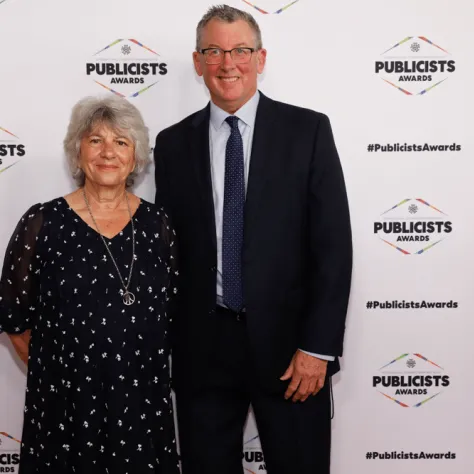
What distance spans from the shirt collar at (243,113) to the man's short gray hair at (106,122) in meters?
0.23

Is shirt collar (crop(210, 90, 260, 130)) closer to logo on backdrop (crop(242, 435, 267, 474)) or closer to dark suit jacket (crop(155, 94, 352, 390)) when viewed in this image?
dark suit jacket (crop(155, 94, 352, 390))

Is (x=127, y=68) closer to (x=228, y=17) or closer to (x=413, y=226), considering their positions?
(x=228, y=17)

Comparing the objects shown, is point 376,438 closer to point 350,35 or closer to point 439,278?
point 439,278

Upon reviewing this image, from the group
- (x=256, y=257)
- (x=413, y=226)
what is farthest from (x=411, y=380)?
(x=256, y=257)

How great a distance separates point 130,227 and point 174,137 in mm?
369

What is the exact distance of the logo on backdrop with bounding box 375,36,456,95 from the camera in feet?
7.68

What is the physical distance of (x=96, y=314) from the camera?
178cm

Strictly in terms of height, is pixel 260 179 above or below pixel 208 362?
above

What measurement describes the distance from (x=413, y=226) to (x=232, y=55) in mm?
1006

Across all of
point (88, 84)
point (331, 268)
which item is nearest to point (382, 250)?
point (331, 268)

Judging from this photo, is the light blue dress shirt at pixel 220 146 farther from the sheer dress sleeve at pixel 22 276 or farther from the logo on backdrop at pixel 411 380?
the logo on backdrop at pixel 411 380

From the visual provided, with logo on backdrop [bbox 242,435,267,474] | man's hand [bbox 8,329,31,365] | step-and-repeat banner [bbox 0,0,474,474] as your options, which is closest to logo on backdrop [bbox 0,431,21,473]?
man's hand [bbox 8,329,31,365]

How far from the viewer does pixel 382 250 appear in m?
2.43

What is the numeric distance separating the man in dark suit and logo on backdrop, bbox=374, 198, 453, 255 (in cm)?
58
